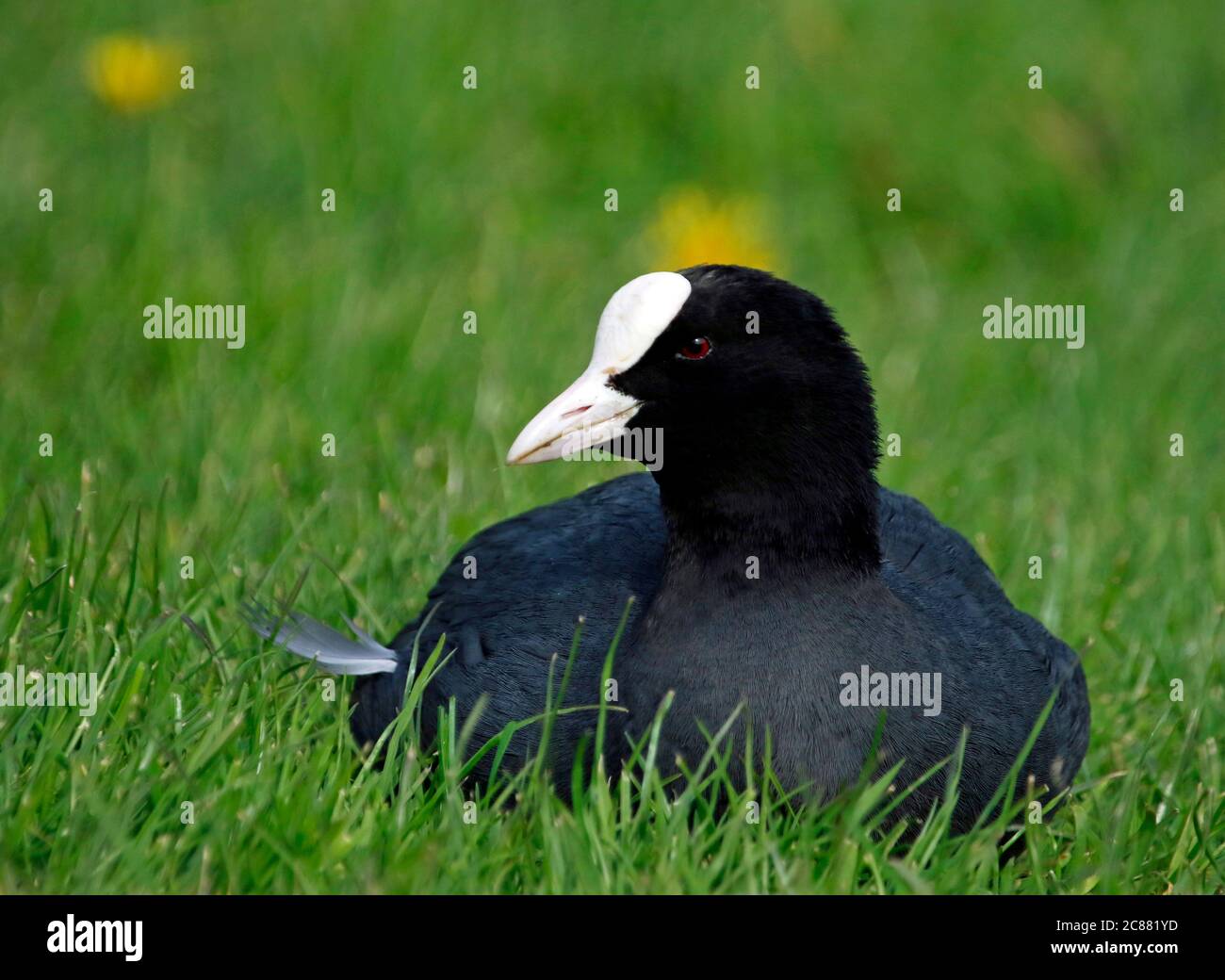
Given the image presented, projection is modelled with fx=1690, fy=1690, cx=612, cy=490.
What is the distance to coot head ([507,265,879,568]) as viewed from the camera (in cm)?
280

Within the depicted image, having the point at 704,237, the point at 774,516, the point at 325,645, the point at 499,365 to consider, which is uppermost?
the point at 704,237

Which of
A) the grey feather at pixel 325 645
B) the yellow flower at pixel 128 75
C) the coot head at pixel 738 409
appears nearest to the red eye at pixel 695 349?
the coot head at pixel 738 409

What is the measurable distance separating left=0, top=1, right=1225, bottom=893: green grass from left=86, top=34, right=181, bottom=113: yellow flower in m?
0.14

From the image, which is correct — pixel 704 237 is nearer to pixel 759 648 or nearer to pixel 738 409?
pixel 738 409

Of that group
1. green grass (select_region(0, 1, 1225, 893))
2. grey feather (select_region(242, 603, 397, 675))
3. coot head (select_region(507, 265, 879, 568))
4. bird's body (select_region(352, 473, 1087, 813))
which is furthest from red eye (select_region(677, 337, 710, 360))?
grey feather (select_region(242, 603, 397, 675))

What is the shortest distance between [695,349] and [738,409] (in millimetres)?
126

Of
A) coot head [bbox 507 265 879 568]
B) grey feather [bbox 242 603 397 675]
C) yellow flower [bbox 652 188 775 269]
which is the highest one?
yellow flower [bbox 652 188 775 269]

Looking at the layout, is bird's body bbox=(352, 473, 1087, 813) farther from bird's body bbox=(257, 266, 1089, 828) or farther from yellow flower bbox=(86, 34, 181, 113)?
yellow flower bbox=(86, 34, 181, 113)

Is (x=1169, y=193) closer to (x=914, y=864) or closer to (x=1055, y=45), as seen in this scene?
(x=1055, y=45)

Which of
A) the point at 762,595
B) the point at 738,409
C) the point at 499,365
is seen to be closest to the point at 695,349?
the point at 738,409

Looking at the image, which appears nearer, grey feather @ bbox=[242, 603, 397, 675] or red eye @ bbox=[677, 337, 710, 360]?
red eye @ bbox=[677, 337, 710, 360]

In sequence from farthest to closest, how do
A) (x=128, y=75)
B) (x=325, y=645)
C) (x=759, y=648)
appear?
(x=128, y=75), (x=325, y=645), (x=759, y=648)

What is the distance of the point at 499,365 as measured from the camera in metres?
4.97

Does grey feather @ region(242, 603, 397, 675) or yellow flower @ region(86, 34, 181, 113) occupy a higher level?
yellow flower @ region(86, 34, 181, 113)
